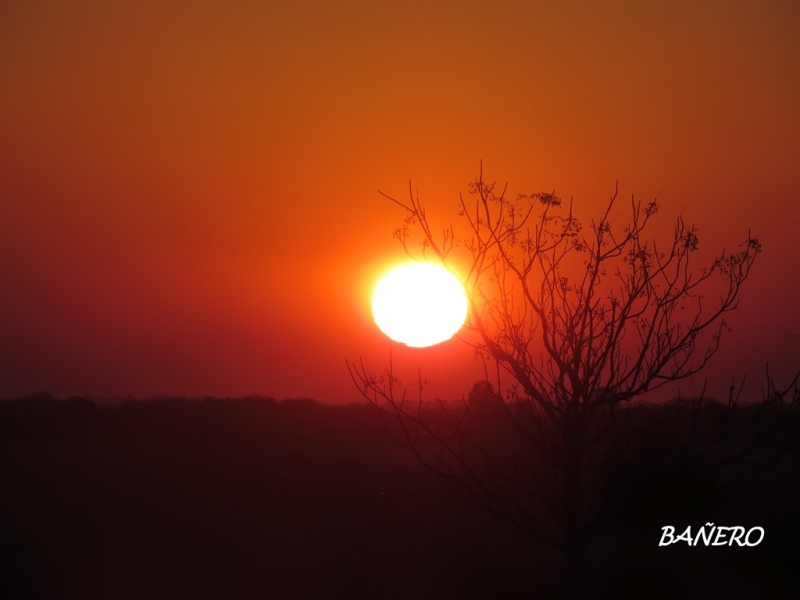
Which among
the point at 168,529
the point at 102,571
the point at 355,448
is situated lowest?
the point at 102,571

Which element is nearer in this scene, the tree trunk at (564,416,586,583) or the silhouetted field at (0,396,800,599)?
the tree trunk at (564,416,586,583)

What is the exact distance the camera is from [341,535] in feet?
79.1

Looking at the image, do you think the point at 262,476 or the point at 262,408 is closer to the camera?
the point at 262,476

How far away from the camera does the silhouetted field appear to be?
18.1 metres

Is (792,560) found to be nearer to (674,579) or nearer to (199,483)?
(674,579)

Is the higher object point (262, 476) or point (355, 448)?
point (355, 448)

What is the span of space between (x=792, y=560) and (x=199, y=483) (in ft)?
68.5

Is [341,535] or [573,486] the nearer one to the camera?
[573,486]

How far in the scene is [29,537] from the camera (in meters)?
22.2

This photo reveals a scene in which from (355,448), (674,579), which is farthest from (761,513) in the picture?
(355,448)

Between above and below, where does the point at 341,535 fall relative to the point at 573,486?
above

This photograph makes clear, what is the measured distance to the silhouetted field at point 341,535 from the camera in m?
18.1

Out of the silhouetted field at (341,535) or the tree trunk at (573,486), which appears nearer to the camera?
the tree trunk at (573,486)

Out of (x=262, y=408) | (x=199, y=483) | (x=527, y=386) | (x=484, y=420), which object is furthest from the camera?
(x=262, y=408)
